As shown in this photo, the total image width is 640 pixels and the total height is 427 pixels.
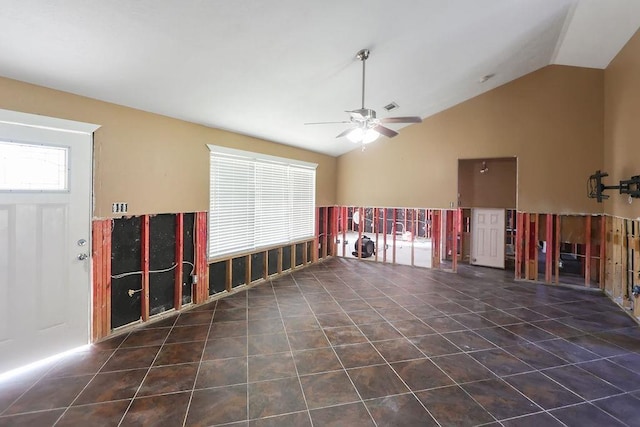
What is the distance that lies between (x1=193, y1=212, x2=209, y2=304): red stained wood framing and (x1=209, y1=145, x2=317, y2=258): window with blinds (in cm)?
14

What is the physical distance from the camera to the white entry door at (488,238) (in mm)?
6996

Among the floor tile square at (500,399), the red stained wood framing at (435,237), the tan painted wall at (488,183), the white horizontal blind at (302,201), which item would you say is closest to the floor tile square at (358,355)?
the floor tile square at (500,399)

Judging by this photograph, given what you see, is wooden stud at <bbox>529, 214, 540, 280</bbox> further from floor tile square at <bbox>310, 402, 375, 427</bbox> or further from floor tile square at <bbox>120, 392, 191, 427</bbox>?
floor tile square at <bbox>120, 392, 191, 427</bbox>

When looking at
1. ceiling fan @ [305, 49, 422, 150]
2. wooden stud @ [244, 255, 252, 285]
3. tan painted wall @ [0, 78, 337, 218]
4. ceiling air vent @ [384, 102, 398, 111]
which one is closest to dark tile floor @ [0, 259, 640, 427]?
wooden stud @ [244, 255, 252, 285]

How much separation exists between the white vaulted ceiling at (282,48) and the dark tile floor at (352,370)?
8.87 ft

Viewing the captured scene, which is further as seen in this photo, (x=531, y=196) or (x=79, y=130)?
(x=531, y=196)

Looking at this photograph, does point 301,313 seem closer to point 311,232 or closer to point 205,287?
point 205,287

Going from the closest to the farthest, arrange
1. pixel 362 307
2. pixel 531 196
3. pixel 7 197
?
pixel 7 197, pixel 362 307, pixel 531 196

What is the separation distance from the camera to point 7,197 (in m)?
2.57

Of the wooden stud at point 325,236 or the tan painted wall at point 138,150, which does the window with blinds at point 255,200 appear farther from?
the wooden stud at point 325,236

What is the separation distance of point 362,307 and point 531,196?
412 cm

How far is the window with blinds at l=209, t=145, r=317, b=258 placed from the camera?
4.57 metres

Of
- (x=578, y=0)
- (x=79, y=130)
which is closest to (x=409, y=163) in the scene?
(x=578, y=0)

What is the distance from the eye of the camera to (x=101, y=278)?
3217 millimetres
